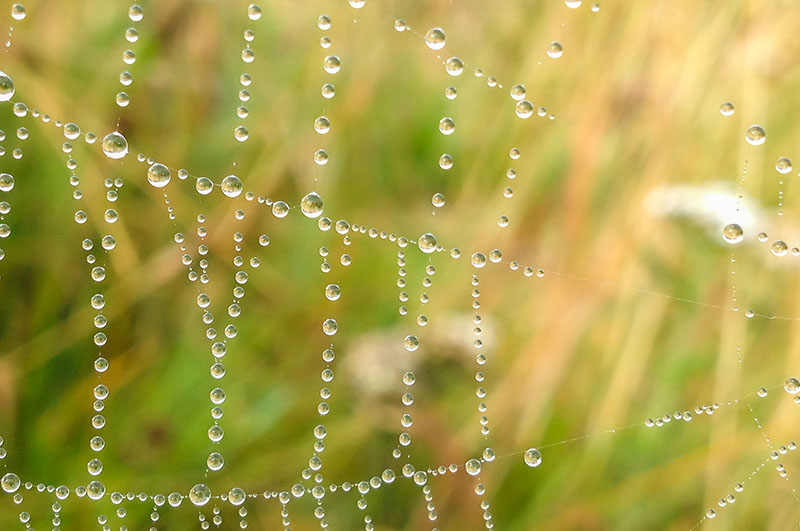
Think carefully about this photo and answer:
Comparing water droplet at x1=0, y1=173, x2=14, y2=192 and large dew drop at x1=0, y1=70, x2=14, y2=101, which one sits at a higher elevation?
large dew drop at x1=0, y1=70, x2=14, y2=101

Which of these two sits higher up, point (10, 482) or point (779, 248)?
point (779, 248)

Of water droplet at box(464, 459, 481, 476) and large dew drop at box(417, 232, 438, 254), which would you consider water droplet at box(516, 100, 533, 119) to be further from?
water droplet at box(464, 459, 481, 476)

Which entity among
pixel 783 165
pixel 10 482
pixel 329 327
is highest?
pixel 783 165

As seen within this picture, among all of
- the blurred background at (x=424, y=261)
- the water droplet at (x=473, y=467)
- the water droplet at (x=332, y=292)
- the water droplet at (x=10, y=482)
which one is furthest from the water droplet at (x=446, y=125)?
the water droplet at (x=10, y=482)

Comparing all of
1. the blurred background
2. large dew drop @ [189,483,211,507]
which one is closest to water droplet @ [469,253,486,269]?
the blurred background

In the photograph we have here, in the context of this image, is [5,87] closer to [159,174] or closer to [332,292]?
[159,174]

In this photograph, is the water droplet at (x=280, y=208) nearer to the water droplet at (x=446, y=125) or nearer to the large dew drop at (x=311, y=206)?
the large dew drop at (x=311, y=206)

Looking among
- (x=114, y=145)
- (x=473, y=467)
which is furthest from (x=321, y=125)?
(x=473, y=467)
